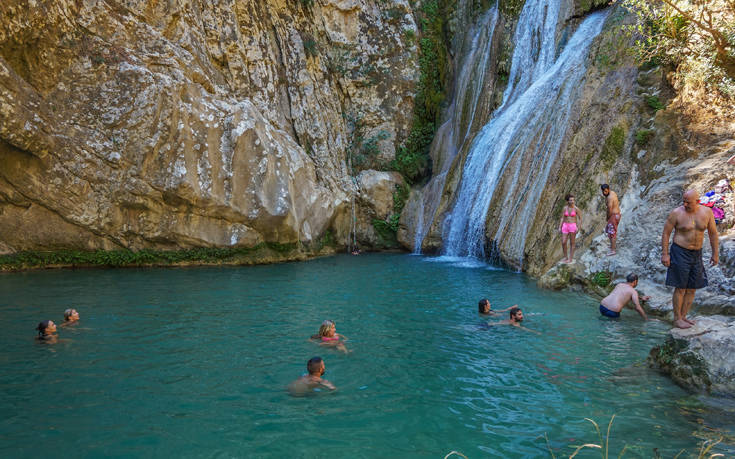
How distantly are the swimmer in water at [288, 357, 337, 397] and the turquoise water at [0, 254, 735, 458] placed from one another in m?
0.13

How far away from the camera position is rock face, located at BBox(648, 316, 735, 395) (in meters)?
4.70

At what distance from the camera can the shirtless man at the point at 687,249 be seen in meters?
6.05

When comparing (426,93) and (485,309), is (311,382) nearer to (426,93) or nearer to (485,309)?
(485,309)

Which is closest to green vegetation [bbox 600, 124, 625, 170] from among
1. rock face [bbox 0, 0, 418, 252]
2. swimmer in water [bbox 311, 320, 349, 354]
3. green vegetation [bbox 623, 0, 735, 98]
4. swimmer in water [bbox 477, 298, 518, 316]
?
green vegetation [bbox 623, 0, 735, 98]

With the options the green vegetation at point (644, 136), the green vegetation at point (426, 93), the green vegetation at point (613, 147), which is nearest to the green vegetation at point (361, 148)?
the green vegetation at point (426, 93)

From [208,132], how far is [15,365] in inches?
413

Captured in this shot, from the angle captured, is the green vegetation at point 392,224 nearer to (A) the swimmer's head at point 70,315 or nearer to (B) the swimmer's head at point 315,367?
(A) the swimmer's head at point 70,315

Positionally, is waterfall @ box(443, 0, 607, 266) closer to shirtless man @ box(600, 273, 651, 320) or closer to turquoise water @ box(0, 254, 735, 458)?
turquoise water @ box(0, 254, 735, 458)

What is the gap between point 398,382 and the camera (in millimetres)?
5203

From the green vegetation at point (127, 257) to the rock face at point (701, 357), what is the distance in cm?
1333

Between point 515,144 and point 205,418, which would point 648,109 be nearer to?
point 515,144

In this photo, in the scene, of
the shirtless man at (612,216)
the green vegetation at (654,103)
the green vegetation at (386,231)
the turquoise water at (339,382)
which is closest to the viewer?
the turquoise water at (339,382)

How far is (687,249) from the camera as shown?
614 cm

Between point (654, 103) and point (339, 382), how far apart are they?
10.5 m
